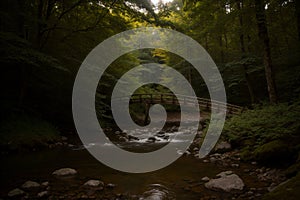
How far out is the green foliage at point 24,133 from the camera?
930 cm

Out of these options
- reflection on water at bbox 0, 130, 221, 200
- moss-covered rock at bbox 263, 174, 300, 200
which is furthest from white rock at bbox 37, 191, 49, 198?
moss-covered rock at bbox 263, 174, 300, 200

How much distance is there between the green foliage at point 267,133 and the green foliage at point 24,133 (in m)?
7.78

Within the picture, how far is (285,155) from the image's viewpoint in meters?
6.56

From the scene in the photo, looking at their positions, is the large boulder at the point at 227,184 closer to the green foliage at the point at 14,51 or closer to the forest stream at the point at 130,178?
the forest stream at the point at 130,178

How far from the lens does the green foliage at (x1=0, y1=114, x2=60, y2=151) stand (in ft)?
30.5

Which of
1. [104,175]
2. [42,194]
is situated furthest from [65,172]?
[42,194]

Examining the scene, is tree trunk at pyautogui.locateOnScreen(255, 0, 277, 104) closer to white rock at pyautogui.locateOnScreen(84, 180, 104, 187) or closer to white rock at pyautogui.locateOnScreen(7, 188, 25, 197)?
white rock at pyautogui.locateOnScreen(84, 180, 104, 187)

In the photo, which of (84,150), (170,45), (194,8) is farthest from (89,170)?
(170,45)

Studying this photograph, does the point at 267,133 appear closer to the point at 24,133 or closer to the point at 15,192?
the point at 15,192

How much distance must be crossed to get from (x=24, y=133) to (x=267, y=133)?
935 cm

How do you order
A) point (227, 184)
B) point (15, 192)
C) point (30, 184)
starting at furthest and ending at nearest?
point (30, 184) → point (227, 184) → point (15, 192)

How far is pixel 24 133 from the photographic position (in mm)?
10195

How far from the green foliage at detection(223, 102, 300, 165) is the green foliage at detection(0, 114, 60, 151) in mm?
7781

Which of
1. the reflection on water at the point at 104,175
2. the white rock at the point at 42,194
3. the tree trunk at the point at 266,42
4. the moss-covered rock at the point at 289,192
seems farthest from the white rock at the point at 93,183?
the tree trunk at the point at 266,42
